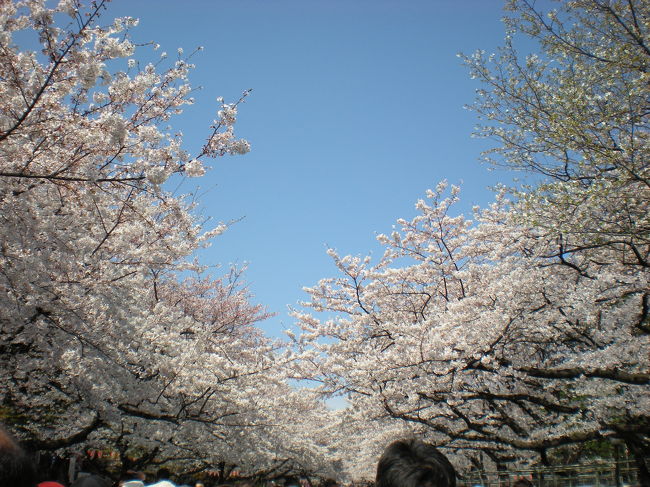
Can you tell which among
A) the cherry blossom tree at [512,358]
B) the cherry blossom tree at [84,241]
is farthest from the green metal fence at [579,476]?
the cherry blossom tree at [84,241]

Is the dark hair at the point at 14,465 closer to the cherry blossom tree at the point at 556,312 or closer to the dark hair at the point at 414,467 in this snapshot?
the dark hair at the point at 414,467

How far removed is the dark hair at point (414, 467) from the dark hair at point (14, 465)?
3.56 feet

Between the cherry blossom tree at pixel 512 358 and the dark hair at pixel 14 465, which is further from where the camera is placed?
the cherry blossom tree at pixel 512 358

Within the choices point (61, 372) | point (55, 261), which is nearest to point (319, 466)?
point (61, 372)

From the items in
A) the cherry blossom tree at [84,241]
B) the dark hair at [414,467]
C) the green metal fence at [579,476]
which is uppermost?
the cherry blossom tree at [84,241]

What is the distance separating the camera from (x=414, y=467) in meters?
1.62

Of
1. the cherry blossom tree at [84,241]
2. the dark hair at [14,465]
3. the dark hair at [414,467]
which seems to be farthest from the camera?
the cherry blossom tree at [84,241]

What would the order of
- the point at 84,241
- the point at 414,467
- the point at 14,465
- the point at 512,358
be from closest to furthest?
the point at 14,465 → the point at 414,467 → the point at 84,241 → the point at 512,358

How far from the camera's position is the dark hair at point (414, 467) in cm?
159

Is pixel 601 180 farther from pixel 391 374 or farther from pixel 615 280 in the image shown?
pixel 391 374

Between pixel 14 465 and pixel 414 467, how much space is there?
121 cm

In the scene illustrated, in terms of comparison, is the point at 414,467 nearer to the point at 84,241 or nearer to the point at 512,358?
the point at 84,241

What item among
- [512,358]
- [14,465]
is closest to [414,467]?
[14,465]

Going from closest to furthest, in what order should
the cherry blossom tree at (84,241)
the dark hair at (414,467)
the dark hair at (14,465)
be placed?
the dark hair at (14,465), the dark hair at (414,467), the cherry blossom tree at (84,241)
